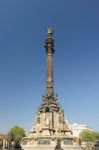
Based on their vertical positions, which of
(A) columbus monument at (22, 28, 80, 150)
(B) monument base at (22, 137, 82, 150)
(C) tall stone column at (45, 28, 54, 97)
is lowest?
(B) monument base at (22, 137, 82, 150)

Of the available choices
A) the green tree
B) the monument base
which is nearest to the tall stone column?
the monument base

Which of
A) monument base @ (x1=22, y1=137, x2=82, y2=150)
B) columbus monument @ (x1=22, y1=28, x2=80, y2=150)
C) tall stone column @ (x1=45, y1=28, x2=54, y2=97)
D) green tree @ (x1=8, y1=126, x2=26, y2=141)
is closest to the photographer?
monument base @ (x1=22, y1=137, x2=82, y2=150)

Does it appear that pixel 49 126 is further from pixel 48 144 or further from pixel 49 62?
pixel 49 62

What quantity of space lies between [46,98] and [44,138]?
9397 mm

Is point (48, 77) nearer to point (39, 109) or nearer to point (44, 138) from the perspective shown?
point (39, 109)

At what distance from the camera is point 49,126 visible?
161ft

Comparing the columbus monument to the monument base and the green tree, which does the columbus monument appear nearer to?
the monument base

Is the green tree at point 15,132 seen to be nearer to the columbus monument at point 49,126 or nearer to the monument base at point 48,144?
the columbus monument at point 49,126

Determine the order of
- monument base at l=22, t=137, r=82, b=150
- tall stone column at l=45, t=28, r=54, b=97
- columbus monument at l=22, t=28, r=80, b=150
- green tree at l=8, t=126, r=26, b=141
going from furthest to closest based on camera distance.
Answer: green tree at l=8, t=126, r=26, b=141 < tall stone column at l=45, t=28, r=54, b=97 < columbus monument at l=22, t=28, r=80, b=150 < monument base at l=22, t=137, r=82, b=150

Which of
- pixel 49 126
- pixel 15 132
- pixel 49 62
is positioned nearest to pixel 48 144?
pixel 49 126

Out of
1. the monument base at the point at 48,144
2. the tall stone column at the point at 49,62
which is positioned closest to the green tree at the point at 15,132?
the tall stone column at the point at 49,62

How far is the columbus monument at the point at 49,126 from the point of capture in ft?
148

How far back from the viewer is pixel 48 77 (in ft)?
180

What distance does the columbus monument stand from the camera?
45.0m
